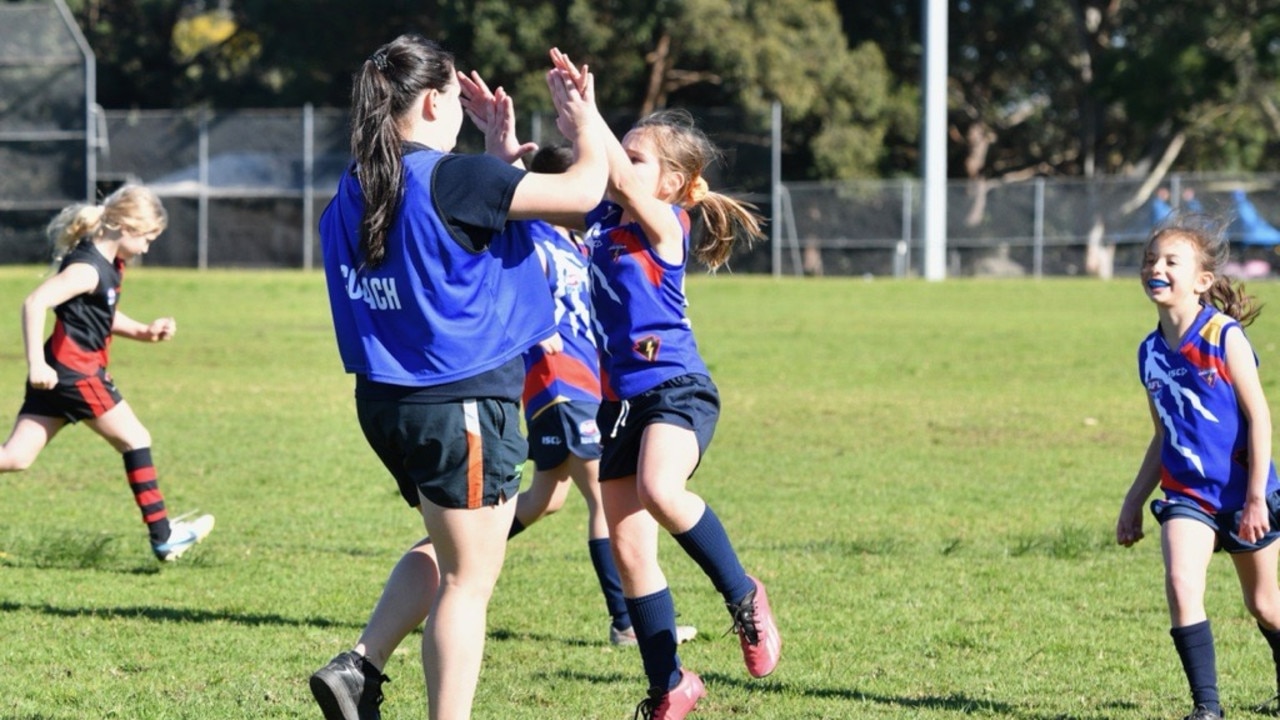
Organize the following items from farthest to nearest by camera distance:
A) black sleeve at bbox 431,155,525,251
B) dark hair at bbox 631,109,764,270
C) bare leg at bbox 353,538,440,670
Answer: dark hair at bbox 631,109,764,270 → bare leg at bbox 353,538,440,670 → black sleeve at bbox 431,155,525,251

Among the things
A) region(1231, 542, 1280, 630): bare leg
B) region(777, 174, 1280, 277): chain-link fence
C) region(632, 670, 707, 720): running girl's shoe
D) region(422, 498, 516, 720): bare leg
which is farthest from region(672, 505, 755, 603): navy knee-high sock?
region(777, 174, 1280, 277): chain-link fence

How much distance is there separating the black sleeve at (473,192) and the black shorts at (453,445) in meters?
0.41

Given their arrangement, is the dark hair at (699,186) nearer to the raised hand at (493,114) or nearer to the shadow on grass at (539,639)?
the raised hand at (493,114)

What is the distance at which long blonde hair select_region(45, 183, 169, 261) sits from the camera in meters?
6.57

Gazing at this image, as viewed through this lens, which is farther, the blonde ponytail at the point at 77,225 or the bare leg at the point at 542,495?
the blonde ponytail at the point at 77,225

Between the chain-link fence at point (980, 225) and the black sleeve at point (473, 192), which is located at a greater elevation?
the black sleeve at point (473, 192)

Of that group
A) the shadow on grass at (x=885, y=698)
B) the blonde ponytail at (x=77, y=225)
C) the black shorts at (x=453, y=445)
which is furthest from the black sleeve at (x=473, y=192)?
the blonde ponytail at (x=77, y=225)

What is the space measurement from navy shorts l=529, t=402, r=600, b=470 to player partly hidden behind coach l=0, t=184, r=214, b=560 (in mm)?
2023

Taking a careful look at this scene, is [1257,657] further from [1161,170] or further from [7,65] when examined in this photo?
[1161,170]

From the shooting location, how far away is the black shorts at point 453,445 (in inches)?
141

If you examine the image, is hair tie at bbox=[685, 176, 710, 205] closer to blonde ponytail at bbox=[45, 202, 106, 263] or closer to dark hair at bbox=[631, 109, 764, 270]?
dark hair at bbox=[631, 109, 764, 270]

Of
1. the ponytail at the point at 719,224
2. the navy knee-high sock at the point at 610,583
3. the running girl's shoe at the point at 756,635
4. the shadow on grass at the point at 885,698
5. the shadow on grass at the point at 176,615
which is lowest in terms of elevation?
the shadow on grass at the point at 176,615

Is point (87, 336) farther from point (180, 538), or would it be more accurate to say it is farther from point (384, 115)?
point (384, 115)

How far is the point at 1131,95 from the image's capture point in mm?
40844
